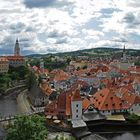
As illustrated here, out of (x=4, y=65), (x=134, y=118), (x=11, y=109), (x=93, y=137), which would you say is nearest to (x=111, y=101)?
(x=134, y=118)

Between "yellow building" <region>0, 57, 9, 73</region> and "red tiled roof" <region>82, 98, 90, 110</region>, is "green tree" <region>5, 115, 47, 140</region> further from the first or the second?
"yellow building" <region>0, 57, 9, 73</region>

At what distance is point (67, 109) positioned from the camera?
53500 mm

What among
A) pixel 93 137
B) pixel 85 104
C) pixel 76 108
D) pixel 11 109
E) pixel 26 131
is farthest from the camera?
pixel 11 109

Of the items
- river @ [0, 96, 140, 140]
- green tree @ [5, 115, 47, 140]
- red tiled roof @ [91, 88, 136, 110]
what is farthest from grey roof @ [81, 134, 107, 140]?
green tree @ [5, 115, 47, 140]

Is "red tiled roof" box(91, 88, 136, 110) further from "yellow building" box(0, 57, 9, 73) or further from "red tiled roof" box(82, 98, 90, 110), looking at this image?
"yellow building" box(0, 57, 9, 73)

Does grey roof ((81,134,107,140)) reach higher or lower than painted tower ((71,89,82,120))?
lower

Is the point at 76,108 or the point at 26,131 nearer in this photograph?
the point at 26,131

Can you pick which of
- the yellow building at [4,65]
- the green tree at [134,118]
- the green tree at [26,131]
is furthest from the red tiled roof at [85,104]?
the yellow building at [4,65]

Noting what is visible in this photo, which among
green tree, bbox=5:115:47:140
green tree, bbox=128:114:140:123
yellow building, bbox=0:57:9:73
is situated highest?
yellow building, bbox=0:57:9:73

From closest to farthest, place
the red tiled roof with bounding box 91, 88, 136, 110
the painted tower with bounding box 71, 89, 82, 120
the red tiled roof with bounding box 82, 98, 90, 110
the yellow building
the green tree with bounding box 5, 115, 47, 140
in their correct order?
the green tree with bounding box 5, 115, 47, 140, the painted tower with bounding box 71, 89, 82, 120, the red tiled roof with bounding box 82, 98, 90, 110, the red tiled roof with bounding box 91, 88, 136, 110, the yellow building

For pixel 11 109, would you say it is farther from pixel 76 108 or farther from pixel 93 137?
pixel 93 137

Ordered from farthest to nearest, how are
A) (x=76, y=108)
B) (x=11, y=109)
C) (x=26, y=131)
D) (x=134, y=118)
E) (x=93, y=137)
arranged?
(x=11, y=109) < (x=76, y=108) < (x=134, y=118) < (x=93, y=137) < (x=26, y=131)

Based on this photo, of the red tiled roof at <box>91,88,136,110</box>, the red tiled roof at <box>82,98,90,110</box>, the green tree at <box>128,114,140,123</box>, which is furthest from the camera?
the red tiled roof at <box>91,88,136,110</box>

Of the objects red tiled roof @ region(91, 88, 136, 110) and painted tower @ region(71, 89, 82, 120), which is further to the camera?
red tiled roof @ region(91, 88, 136, 110)
